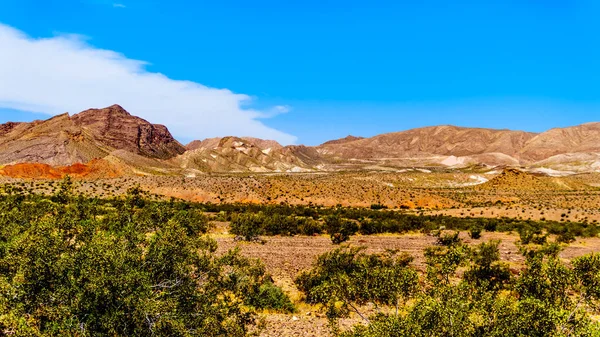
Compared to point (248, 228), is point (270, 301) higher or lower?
lower

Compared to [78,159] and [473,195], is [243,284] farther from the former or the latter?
[78,159]

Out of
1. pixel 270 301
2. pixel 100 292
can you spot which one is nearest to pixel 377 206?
pixel 270 301

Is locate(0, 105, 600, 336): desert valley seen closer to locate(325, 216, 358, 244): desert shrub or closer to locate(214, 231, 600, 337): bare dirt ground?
locate(214, 231, 600, 337): bare dirt ground

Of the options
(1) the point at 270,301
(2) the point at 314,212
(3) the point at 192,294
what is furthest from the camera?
(2) the point at 314,212

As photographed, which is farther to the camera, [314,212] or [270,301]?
[314,212]

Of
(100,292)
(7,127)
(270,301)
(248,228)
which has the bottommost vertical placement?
(270,301)

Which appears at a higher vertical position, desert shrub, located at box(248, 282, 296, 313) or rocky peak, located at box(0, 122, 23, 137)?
rocky peak, located at box(0, 122, 23, 137)

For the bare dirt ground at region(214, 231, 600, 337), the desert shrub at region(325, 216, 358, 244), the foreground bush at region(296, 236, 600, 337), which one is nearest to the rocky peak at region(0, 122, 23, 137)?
the bare dirt ground at region(214, 231, 600, 337)

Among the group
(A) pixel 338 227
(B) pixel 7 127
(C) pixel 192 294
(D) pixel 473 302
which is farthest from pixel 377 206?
(B) pixel 7 127

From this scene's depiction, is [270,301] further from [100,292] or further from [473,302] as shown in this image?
[473,302]

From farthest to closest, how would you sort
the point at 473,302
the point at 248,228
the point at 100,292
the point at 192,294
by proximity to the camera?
the point at 248,228
the point at 192,294
the point at 100,292
the point at 473,302

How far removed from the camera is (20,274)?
9.31 meters

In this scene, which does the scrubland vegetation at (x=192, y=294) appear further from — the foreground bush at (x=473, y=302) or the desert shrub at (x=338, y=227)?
the desert shrub at (x=338, y=227)

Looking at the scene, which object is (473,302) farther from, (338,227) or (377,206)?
(377,206)
